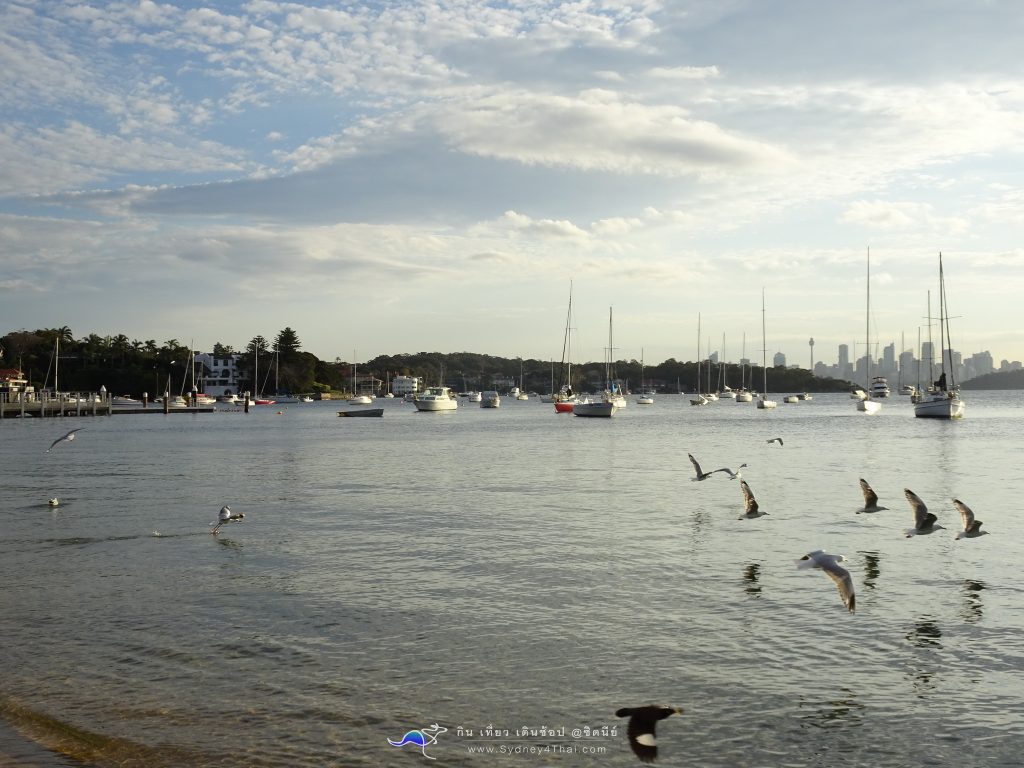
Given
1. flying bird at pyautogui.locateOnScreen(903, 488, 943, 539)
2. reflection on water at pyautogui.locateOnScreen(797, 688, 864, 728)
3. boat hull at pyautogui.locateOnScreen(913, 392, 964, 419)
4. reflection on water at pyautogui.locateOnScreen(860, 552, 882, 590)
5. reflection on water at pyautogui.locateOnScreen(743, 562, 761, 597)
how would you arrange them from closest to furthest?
reflection on water at pyautogui.locateOnScreen(797, 688, 864, 728), reflection on water at pyautogui.locateOnScreen(743, 562, 761, 597), reflection on water at pyautogui.locateOnScreen(860, 552, 882, 590), flying bird at pyautogui.locateOnScreen(903, 488, 943, 539), boat hull at pyautogui.locateOnScreen(913, 392, 964, 419)

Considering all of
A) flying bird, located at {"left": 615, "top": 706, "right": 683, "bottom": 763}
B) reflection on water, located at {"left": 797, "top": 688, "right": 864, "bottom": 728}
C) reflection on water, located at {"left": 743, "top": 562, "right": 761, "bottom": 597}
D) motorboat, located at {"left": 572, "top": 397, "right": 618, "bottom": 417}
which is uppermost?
motorboat, located at {"left": 572, "top": 397, "right": 618, "bottom": 417}

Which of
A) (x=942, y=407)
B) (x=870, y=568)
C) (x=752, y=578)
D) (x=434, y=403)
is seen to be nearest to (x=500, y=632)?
(x=752, y=578)

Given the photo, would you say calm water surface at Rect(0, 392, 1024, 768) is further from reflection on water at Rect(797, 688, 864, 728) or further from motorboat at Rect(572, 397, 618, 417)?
motorboat at Rect(572, 397, 618, 417)

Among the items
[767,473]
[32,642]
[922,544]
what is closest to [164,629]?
[32,642]

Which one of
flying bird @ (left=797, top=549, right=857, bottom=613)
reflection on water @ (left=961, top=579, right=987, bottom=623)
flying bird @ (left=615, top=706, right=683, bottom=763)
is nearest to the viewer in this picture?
flying bird @ (left=615, top=706, right=683, bottom=763)

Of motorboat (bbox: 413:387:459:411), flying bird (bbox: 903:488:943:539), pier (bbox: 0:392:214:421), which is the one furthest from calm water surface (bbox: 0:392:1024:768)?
motorboat (bbox: 413:387:459:411)

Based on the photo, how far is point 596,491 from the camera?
1304 inches

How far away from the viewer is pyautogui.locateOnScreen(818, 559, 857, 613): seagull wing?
11242 mm

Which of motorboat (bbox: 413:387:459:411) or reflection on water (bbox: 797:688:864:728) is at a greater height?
motorboat (bbox: 413:387:459:411)

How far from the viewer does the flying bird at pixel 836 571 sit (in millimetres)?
11445

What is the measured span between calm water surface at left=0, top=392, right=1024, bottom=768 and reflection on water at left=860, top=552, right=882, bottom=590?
10cm

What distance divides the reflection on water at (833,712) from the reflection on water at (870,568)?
20.7 feet

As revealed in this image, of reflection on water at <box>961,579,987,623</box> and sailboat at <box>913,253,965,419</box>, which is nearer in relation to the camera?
reflection on water at <box>961,579,987,623</box>

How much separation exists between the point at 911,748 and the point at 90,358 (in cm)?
18527
